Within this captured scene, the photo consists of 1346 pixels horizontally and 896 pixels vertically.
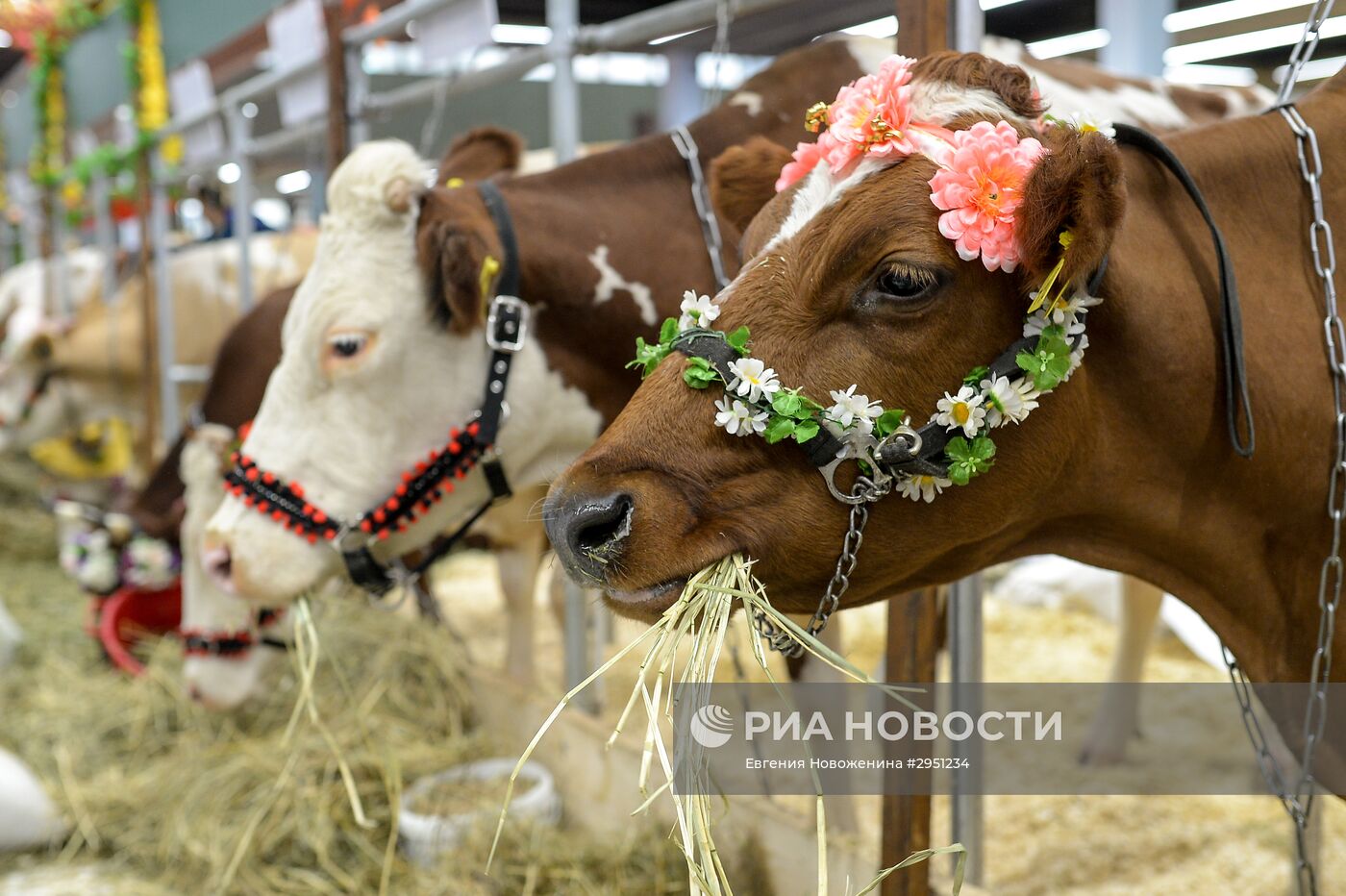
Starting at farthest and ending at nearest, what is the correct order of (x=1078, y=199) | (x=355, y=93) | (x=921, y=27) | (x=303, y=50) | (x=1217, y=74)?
1. (x=1217, y=74)
2. (x=303, y=50)
3. (x=355, y=93)
4. (x=921, y=27)
5. (x=1078, y=199)

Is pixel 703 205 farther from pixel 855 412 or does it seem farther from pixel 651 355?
pixel 855 412

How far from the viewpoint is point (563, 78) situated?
3.04 metres

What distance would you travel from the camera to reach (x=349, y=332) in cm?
238

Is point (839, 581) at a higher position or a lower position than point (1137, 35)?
lower

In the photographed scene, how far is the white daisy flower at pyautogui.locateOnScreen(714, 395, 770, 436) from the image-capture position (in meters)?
1.38

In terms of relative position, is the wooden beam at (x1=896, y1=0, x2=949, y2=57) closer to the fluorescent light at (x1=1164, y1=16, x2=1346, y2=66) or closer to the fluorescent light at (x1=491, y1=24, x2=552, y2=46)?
the fluorescent light at (x1=491, y1=24, x2=552, y2=46)

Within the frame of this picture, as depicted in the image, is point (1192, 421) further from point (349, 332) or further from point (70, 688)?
point (70, 688)

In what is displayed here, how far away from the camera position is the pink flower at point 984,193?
132cm

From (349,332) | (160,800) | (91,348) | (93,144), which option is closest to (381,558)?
Result: (349,332)

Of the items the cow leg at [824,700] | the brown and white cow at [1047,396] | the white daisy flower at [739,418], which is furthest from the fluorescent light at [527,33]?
the white daisy flower at [739,418]

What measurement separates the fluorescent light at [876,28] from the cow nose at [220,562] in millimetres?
1922

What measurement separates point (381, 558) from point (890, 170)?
160cm

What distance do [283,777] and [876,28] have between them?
8.26 feet

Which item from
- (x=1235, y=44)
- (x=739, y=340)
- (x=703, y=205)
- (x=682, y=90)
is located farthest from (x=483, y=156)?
(x=1235, y=44)
